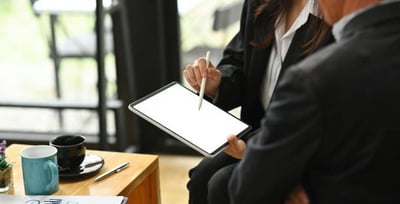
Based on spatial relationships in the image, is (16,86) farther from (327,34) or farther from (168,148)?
(327,34)

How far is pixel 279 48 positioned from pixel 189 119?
37 cm

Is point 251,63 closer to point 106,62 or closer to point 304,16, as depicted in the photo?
point 304,16

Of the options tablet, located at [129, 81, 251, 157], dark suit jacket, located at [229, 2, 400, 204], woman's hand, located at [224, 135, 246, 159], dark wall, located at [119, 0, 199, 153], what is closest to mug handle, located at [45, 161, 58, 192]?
tablet, located at [129, 81, 251, 157]

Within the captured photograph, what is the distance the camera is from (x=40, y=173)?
1471mm

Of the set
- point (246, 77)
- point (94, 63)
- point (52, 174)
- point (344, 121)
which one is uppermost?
point (344, 121)

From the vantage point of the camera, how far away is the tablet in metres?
1.52

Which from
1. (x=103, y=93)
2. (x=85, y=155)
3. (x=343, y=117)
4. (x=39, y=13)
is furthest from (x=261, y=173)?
(x=39, y=13)

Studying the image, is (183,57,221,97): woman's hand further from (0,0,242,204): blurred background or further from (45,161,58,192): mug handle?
(0,0,242,204): blurred background

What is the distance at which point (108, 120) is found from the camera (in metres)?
3.05

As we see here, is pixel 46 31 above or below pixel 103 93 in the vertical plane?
above

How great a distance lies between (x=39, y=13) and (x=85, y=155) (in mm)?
1557

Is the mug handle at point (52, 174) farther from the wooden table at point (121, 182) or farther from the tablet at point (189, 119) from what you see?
the tablet at point (189, 119)

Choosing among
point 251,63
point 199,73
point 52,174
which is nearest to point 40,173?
point 52,174

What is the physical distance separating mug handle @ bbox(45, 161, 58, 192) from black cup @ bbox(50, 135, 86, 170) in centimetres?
8
